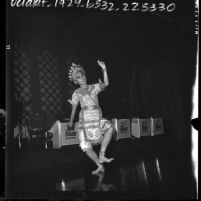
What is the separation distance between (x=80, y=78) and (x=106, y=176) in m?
1.06

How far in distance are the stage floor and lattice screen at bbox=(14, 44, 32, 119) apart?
526 mm

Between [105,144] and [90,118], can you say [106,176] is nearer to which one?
[105,144]

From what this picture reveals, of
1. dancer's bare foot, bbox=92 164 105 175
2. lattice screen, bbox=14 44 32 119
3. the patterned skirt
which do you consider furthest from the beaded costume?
lattice screen, bbox=14 44 32 119

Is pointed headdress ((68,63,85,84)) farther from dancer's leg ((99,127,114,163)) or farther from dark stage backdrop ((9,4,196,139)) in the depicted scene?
dancer's leg ((99,127,114,163))

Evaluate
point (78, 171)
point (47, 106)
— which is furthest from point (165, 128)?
point (47, 106)

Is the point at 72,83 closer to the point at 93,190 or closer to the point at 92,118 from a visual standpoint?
the point at 92,118

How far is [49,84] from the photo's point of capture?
3531 millimetres

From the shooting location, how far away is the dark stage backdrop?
3.54 meters

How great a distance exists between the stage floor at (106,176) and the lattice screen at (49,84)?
457 mm

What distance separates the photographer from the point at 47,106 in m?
3.51

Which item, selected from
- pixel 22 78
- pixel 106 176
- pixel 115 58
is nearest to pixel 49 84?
pixel 22 78

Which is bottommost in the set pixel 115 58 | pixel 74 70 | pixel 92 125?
pixel 92 125

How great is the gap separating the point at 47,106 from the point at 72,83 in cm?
36

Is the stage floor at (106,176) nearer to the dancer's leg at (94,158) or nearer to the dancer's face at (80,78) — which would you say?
the dancer's leg at (94,158)
